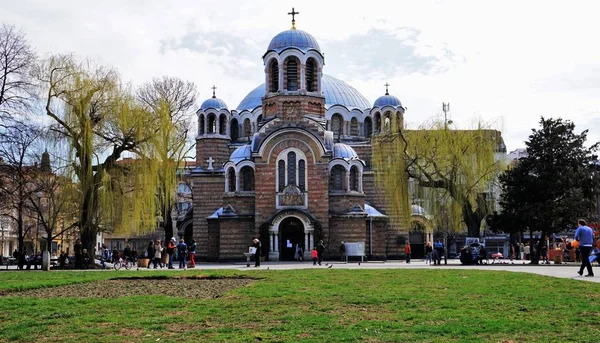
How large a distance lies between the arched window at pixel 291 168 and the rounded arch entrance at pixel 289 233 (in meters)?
2.14

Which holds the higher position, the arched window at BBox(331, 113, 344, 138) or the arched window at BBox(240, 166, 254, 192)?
the arched window at BBox(331, 113, 344, 138)

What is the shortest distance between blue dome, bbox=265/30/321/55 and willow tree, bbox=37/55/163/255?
57.8ft

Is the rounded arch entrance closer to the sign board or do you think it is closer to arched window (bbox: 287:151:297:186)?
arched window (bbox: 287:151:297:186)

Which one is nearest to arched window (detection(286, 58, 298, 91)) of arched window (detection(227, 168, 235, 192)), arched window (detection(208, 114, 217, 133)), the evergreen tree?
arched window (detection(227, 168, 235, 192))

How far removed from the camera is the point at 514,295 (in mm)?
13305

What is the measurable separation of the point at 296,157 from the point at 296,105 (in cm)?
379

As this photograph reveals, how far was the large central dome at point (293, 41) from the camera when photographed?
46812mm

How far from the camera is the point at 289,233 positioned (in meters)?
44.7

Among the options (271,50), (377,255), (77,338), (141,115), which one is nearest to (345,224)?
(377,255)

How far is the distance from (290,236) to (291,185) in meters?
3.43

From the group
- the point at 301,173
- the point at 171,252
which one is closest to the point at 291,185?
the point at 301,173

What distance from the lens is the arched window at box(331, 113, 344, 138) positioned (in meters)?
53.6

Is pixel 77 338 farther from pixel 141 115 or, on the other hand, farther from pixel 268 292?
pixel 141 115

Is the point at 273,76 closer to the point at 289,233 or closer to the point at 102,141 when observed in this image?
the point at 289,233
